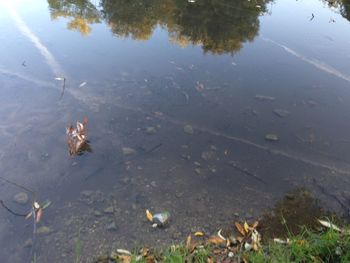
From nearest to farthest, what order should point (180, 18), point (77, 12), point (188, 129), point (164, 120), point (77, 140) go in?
point (77, 140) < point (188, 129) < point (164, 120) < point (180, 18) < point (77, 12)

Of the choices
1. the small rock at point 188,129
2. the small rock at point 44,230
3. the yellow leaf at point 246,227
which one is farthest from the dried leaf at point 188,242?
the small rock at point 188,129

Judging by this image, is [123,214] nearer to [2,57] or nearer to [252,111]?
[252,111]

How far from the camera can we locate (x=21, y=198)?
386cm

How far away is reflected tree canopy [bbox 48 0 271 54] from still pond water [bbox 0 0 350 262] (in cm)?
5

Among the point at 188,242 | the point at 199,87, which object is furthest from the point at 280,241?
the point at 199,87

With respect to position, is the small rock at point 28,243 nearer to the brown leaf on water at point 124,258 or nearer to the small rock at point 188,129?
the brown leaf on water at point 124,258

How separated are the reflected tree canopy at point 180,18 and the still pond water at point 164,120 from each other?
0.05m

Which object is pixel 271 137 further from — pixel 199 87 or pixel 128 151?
pixel 128 151

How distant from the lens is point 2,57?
6578 mm

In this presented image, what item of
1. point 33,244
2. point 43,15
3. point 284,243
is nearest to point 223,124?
point 284,243

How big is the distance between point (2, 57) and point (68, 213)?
13.3 feet

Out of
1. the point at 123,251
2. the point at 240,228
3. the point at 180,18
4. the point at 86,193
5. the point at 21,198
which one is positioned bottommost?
the point at 21,198

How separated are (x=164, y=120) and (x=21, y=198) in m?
2.10

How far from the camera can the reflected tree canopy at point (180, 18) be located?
7.55 meters
